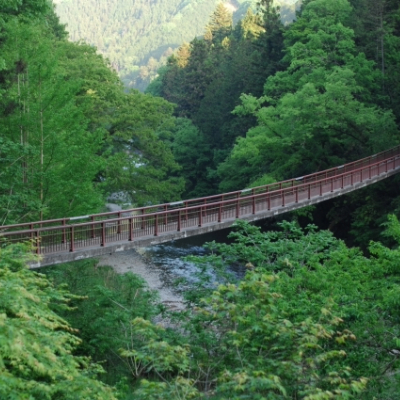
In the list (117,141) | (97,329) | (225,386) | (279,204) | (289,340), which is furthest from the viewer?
(117,141)

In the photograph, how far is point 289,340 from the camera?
9.00 m

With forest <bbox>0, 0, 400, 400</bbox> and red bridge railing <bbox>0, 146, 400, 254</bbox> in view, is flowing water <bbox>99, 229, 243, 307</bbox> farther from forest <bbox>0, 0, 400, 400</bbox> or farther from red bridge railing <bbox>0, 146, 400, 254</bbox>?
red bridge railing <bbox>0, 146, 400, 254</bbox>

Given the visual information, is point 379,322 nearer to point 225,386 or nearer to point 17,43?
point 225,386

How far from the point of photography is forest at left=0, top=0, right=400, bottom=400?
27.5 feet

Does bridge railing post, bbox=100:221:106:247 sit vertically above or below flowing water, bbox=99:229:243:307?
above

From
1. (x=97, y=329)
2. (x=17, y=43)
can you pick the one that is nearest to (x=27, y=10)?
(x=17, y=43)

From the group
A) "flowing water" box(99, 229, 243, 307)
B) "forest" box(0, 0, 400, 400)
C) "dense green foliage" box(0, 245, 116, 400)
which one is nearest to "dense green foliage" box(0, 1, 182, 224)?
"forest" box(0, 0, 400, 400)

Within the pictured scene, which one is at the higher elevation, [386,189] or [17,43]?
[17,43]

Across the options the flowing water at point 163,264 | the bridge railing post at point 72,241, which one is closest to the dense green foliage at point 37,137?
the bridge railing post at point 72,241

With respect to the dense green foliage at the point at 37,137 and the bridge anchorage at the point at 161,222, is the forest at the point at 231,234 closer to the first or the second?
the dense green foliage at the point at 37,137

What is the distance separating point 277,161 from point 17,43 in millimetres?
17996

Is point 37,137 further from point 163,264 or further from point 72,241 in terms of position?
point 163,264

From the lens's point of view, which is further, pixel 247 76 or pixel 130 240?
pixel 247 76

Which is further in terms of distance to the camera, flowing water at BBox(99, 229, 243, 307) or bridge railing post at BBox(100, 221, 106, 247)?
flowing water at BBox(99, 229, 243, 307)
